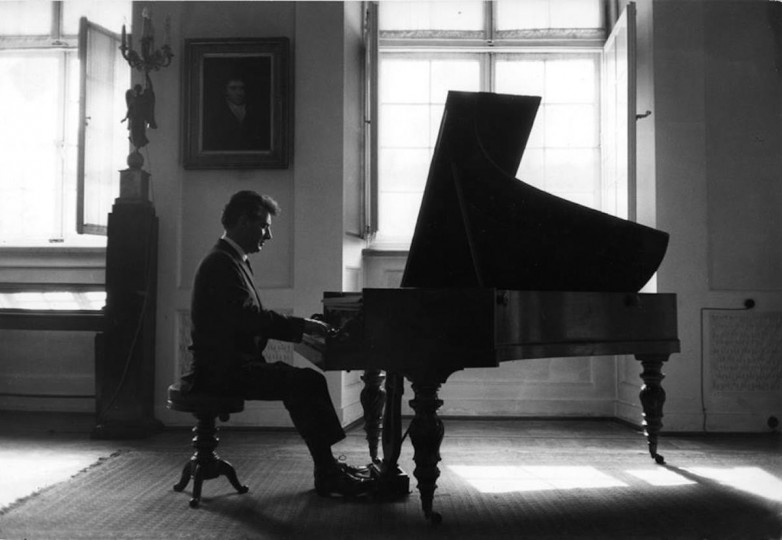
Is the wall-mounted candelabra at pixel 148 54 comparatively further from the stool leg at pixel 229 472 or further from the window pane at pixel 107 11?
the stool leg at pixel 229 472

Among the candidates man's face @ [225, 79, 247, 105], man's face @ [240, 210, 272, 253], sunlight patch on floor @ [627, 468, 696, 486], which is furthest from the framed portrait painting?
sunlight patch on floor @ [627, 468, 696, 486]

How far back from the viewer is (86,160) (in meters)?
4.41

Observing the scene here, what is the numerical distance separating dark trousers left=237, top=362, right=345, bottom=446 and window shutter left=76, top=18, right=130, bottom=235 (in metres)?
2.16

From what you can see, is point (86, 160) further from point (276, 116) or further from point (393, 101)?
point (393, 101)

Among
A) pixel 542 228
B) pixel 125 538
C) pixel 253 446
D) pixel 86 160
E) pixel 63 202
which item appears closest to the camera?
pixel 125 538

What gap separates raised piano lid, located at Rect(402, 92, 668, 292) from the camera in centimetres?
268

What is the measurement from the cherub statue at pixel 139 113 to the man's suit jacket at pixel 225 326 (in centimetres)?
183

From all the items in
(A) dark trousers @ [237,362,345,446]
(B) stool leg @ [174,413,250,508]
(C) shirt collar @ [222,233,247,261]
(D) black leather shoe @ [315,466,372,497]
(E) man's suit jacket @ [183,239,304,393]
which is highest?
(C) shirt collar @ [222,233,247,261]

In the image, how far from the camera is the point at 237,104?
4.60m

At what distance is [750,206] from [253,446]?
320 centimetres

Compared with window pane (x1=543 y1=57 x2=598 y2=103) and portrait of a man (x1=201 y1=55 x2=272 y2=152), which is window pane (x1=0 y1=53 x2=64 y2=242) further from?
window pane (x1=543 y1=57 x2=598 y2=103)

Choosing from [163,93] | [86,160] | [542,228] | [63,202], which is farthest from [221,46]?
[542,228]

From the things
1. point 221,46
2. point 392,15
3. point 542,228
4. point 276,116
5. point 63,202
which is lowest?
point 542,228

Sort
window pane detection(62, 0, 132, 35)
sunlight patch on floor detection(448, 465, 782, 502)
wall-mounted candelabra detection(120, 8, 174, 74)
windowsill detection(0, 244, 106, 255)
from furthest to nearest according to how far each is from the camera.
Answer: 1. window pane detection(62, 0, 132, 35)
2. windowsill detection(0, 244, 106, 255)
3. wall-mounted candelabra detection(120, 8, 174, 74)
4. sunlight patch on floor detection(448, 465, 782, 502)
